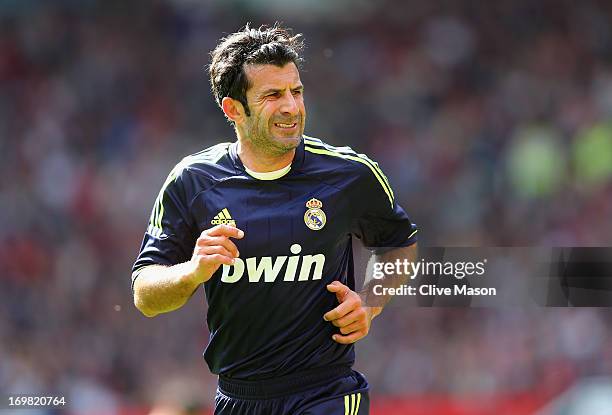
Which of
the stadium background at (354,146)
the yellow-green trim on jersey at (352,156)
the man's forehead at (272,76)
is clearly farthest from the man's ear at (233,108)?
the stadium background at (354,146)

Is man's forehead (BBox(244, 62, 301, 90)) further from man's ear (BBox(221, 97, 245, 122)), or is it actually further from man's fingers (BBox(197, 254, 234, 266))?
man's fingers (BBox(197, 254, 234, 266))

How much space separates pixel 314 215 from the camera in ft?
13.2

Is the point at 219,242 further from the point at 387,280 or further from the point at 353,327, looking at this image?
the point at 387,280

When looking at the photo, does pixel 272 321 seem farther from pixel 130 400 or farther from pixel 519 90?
pixel 519 90

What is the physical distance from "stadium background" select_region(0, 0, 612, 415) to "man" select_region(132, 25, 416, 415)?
15.7 ft

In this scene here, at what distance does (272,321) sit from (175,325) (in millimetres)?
5835

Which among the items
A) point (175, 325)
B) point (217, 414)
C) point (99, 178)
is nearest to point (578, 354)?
point (175, 325)

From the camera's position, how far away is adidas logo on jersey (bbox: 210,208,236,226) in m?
4.02

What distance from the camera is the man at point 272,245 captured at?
397 centimetres

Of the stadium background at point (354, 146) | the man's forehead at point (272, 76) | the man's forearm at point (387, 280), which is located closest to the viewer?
the man's forehead at point (272, 76)

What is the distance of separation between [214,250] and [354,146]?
700 cm

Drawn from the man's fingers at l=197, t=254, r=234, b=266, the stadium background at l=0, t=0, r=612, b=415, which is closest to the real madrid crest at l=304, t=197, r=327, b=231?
the man's fingers at l=197, t=254, r=234, b=266

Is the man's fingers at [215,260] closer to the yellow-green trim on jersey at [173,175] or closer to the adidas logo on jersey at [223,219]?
the adidas logo on jersey at [223,219]

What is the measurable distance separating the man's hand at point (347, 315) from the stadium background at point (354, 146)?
15.7ft
